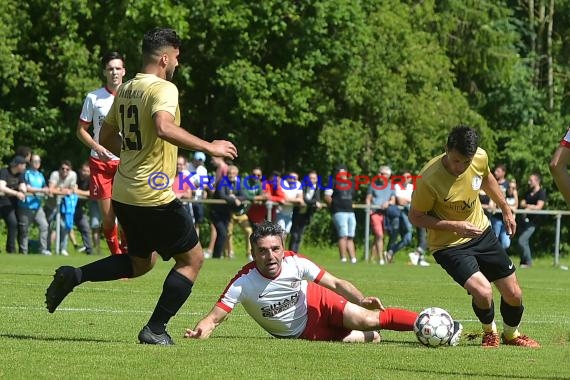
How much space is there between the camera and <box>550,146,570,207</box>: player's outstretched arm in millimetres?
7707

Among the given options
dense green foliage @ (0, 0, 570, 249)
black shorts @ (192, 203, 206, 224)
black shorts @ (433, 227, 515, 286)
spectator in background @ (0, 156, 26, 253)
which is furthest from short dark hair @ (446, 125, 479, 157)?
dense green foliage @ (0, 0, 570, 249)

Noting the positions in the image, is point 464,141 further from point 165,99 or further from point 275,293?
point 165,99

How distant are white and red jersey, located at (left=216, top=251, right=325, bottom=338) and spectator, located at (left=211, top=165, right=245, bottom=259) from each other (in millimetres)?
15253

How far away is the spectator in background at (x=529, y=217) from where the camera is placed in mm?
25891

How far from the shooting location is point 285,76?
3478 cm

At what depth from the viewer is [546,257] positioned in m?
33.6

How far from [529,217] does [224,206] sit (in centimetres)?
666

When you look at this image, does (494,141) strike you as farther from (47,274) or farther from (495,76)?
(47,274)

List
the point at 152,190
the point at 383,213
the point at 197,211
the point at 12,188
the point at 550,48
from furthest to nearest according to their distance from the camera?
the point at 550,48
the point at 383,213
the point at 197,211
the point at 12,188
the point at 152,190

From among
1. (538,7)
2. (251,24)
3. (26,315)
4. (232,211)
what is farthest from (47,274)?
(538,7)

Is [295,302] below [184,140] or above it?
below

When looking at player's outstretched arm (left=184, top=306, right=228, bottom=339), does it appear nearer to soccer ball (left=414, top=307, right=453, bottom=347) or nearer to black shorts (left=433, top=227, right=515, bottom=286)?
soccer ball (left=414, top=307, right=453, bottom=347)

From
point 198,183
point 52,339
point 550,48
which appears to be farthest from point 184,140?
→ point 550,48

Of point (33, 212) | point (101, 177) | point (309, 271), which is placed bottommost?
point (33, 212)
